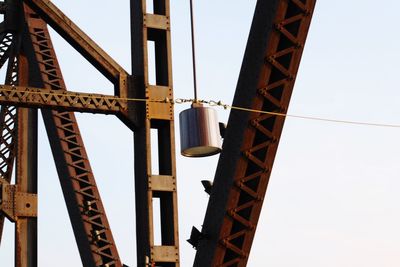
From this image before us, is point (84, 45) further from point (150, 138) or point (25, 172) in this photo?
Result: point (25, 172)

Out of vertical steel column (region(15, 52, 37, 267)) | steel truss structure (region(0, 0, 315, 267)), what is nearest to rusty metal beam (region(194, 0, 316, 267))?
steel truss structure (region(0, 0, 315, 267))

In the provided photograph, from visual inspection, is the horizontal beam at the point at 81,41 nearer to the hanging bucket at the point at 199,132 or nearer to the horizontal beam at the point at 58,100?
the horizontal beam at the point at 58,100

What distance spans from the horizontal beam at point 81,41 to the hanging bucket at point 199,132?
11.0 feet

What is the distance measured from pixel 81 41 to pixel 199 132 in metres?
4.26

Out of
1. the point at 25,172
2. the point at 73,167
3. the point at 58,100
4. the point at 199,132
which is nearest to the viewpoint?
the point at 199,132

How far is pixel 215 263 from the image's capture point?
9836 millimetres

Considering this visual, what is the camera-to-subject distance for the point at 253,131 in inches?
382

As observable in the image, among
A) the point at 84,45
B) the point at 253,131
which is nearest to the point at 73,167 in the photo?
the point at 84,45

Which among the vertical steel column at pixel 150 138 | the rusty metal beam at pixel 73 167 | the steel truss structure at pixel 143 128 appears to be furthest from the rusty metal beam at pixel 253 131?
the rusty metal beam at pixel 73 167

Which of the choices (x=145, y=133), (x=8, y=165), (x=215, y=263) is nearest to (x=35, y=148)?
(x=8, y=165)

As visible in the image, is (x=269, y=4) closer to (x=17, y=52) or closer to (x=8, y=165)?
(x=17, y=52)

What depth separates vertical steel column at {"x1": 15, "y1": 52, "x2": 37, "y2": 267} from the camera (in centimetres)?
1731

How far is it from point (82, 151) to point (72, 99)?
8.18 feet

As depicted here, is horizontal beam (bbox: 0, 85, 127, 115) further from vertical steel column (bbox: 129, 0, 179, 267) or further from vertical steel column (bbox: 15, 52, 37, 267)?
vertical steel column (bbox: 15, 52, 37, 267)
